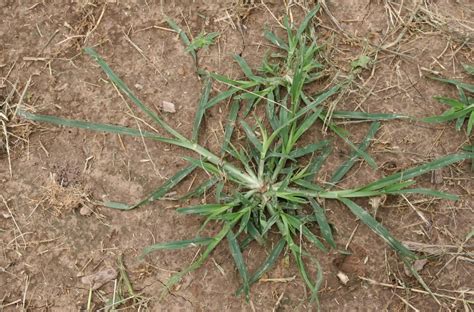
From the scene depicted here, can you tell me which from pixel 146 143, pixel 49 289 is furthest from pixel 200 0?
pixel 49 289

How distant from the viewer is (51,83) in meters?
2.50

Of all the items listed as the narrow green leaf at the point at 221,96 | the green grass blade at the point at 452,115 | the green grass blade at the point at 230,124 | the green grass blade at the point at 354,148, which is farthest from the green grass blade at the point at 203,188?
the green grass blade at the point at 452,115

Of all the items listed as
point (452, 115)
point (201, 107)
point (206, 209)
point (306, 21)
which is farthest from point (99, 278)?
point (452, 115)

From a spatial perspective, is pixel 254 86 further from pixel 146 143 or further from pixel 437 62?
pixel 437 62

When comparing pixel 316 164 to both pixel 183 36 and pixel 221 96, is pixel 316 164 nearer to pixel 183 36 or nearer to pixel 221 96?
pixel 221 96

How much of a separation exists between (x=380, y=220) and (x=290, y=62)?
2.41 feet

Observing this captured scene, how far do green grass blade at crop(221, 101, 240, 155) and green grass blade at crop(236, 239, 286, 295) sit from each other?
1.43 ft

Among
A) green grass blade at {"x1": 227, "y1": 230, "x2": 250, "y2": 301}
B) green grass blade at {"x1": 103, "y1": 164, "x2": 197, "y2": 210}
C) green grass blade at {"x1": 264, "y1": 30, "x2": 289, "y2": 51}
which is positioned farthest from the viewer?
green grass blade at {"x1": 264, "y1": 30, "x2": 289, "y2": 51}

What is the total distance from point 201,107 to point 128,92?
30cm

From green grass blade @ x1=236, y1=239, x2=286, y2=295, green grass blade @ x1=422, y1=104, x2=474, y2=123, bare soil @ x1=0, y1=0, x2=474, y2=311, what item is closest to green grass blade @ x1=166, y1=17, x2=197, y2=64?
bare soil @ x1=0, y1=0, x2=474, y2=311

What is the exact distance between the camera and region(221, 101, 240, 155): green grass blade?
7.71 feet

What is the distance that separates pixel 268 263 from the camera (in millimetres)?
2234

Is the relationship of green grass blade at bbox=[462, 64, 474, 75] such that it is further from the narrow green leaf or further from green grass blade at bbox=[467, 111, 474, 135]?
the narrow green leaf

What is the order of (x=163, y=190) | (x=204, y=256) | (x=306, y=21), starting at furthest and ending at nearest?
(x=306, y=21) < (x=163, y=190) < (x=204, y=256)
